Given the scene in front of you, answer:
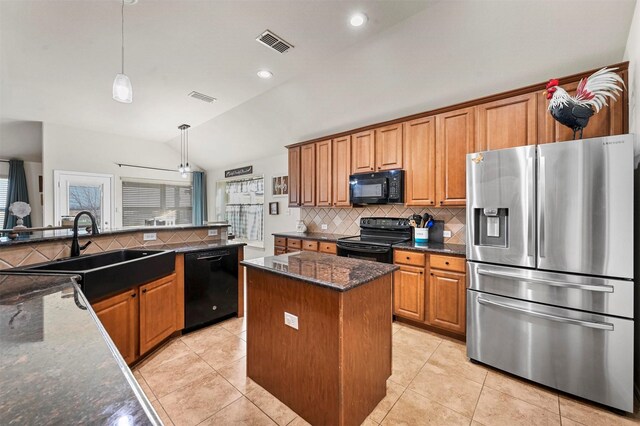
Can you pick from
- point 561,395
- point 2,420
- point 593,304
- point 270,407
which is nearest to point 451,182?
point 593,304

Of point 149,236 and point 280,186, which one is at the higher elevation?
point 280,186

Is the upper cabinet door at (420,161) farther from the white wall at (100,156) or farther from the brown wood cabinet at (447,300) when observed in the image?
the white wall at (100,156)

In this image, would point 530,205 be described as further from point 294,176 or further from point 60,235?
point 60,235

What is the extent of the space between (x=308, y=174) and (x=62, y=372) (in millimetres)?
3993

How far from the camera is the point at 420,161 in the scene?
126 inches

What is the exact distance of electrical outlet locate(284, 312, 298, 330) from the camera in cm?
172

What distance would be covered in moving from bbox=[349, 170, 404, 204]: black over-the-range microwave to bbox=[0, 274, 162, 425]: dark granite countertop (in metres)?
3.02

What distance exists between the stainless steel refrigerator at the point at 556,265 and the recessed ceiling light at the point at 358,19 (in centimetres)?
152

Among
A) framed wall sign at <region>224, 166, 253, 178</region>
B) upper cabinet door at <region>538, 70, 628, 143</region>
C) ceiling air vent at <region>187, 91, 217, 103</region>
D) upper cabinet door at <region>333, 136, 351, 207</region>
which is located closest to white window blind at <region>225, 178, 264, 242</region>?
framed wall sign at <region>224, 166, 253, 178</region>

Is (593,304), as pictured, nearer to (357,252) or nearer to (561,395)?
(561,395)

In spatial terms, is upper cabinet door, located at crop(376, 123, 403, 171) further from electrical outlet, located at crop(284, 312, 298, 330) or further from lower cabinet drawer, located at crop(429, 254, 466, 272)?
electrical outlet, located at crop(284, 312, 298, 330)

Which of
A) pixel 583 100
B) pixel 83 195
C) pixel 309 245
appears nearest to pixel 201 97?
pixel 309 245

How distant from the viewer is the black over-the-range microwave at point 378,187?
3.36m

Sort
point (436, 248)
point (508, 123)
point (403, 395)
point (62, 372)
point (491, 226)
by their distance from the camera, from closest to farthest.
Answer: point (62, 372) < point (403, 395) < point (491, 226) < point (508, 123) < point (436, 248)
